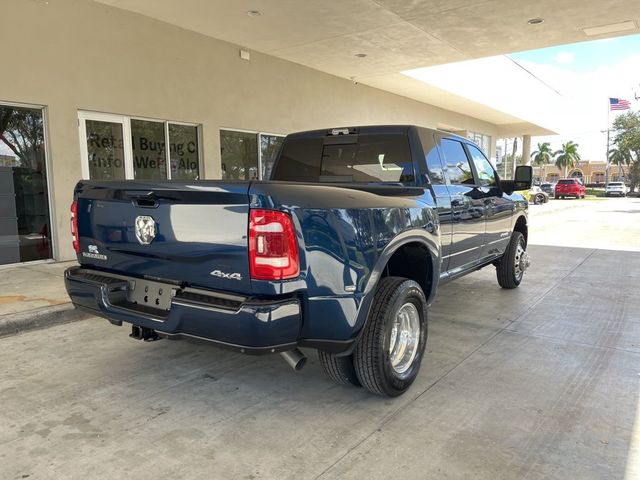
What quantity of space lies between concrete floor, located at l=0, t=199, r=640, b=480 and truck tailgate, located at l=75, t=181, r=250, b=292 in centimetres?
96

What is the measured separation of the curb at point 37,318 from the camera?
5117 millimetres

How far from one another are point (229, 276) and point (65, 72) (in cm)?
717

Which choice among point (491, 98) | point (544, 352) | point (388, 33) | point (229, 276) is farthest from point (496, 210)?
point (491, 98)

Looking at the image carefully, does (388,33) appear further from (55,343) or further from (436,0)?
(55,343)

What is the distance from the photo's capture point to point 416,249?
158 inches

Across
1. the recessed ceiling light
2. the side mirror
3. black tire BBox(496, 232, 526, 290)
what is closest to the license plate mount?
the side mirror

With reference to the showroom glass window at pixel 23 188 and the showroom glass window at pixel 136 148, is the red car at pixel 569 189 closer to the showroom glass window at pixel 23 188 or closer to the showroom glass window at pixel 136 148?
the showroom glass window at pixel 136 148

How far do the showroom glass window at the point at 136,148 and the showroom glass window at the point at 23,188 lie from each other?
0.73m

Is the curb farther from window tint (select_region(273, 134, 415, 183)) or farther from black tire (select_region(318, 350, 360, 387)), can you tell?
black tire (select_region(318, 350, 360, 387))

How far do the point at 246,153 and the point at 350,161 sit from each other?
7855 millimetres

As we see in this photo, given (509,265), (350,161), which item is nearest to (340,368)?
(350,161)

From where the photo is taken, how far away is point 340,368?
3.44 m

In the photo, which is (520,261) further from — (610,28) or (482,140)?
(482,140)

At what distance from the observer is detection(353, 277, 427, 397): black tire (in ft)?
10.7
